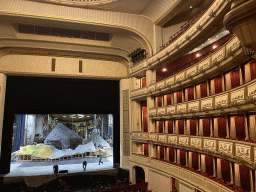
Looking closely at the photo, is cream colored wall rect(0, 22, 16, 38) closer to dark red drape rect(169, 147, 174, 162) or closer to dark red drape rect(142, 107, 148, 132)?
dark red drape rect(142, 107, 148, 132)

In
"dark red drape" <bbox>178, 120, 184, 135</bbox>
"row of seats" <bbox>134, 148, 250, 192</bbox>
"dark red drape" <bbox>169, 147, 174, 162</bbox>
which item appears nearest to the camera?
"row of seats" <bbox>134, 148, 250, 192</bbox>

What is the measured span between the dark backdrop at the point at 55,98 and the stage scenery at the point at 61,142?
2875 millimetres

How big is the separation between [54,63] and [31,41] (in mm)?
2919

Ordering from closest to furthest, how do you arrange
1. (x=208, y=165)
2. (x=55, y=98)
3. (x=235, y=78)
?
(x=235, y=78)
(x=208, y=165)
(x=55, y=98)

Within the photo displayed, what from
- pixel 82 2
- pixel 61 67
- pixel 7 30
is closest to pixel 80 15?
pixel 82 2

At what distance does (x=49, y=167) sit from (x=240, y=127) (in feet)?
60.6

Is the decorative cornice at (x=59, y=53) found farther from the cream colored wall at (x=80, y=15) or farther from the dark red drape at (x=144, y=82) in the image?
the cream colored wall at (x=80, y=15)

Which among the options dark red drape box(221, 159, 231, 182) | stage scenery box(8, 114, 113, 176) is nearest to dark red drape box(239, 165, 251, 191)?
dark red drape box(221, 159, 231, 182)

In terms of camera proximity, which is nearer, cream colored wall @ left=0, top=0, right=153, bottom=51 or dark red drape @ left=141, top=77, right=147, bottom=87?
cream colored wall @ left=0, top=0, right=153, bottom=51

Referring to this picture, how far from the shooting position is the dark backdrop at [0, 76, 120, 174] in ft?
64.7

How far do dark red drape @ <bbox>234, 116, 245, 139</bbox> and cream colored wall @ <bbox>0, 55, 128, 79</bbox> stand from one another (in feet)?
44.9

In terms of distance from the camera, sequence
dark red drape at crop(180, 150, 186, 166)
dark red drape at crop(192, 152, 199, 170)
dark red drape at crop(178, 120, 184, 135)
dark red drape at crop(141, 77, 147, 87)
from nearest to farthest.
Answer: dark red drape at crop(192, 152, 199, 170) → dark red drape at crop(180, 150, 186, 166) → dark red drape at crop(178, 120, 184, 135) → dark red drape at crop(141, 77, 147, 87)

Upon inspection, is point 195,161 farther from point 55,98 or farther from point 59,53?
point 59,53

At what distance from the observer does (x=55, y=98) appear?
2098 cm
